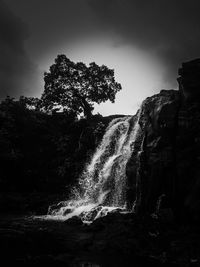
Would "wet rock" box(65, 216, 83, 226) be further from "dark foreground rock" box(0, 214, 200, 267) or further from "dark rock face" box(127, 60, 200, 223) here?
"dark rock face" box(127, 60, 200, 223)

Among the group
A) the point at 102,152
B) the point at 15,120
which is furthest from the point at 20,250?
the point at 15,120

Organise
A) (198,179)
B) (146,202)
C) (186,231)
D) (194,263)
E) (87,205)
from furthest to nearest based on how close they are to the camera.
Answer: (87,205), (146,202), (198,179), (186,231), (194,263)

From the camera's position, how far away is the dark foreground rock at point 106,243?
52.9 ft

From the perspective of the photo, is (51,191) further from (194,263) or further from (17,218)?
(194,263)

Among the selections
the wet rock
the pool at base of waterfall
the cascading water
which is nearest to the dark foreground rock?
the wet rock

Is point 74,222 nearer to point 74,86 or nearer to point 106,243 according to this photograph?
point 106,243

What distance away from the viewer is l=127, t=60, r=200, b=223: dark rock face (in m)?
25.8

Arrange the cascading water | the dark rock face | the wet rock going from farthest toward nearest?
the cascading water < the wet rock < the dark rock face

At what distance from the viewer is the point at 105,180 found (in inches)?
1442

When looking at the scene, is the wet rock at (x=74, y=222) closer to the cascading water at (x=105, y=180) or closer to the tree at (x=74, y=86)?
the cascading water at (x=105, y=180)

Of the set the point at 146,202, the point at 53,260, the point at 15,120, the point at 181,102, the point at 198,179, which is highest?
the point at 15,120

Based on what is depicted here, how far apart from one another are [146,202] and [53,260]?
13204 millimetres

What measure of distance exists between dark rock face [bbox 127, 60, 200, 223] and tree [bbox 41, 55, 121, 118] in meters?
25.4

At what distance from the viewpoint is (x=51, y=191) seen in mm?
43219
